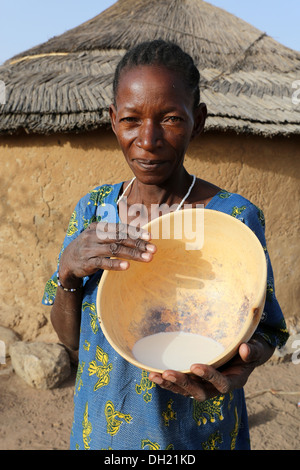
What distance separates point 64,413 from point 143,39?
3743mm

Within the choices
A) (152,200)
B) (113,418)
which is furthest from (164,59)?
(113,418)

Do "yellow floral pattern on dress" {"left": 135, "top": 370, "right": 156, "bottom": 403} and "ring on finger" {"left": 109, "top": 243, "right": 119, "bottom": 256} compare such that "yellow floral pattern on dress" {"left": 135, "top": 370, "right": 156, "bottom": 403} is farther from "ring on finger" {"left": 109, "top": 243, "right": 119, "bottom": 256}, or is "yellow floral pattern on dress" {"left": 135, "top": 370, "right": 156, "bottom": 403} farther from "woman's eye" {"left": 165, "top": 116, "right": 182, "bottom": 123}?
"woman's eye" {"left": 165, "top": 116, "right": 182, "bottom": 123}

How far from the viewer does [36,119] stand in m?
3.61

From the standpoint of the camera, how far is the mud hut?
370 centimetres

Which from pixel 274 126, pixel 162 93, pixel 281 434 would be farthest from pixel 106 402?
pixel 274 126

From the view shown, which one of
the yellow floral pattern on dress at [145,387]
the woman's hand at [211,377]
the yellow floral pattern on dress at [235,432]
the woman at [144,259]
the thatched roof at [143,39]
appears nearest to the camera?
the woman's hand at [211,377]

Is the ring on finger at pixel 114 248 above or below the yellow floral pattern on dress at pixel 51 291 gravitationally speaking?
above

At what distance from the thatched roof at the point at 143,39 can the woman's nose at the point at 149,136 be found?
2456 millimetres

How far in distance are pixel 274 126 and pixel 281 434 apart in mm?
2507

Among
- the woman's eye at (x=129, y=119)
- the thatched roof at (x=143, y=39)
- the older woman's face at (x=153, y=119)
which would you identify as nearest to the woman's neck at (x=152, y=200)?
the older woman's face at (x=153, y=119)

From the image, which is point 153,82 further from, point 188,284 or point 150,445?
point 150,445

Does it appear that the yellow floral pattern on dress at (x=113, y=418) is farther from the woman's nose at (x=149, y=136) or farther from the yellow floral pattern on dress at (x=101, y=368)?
the woman's nose at (x=149, y=136)

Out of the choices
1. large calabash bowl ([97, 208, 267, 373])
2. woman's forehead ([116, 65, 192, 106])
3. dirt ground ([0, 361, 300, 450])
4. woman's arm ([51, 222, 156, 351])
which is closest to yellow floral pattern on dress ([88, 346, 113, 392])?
large calabash bowl ([97, 208, 267, 373])

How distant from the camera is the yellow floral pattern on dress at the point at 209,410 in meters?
1.20
